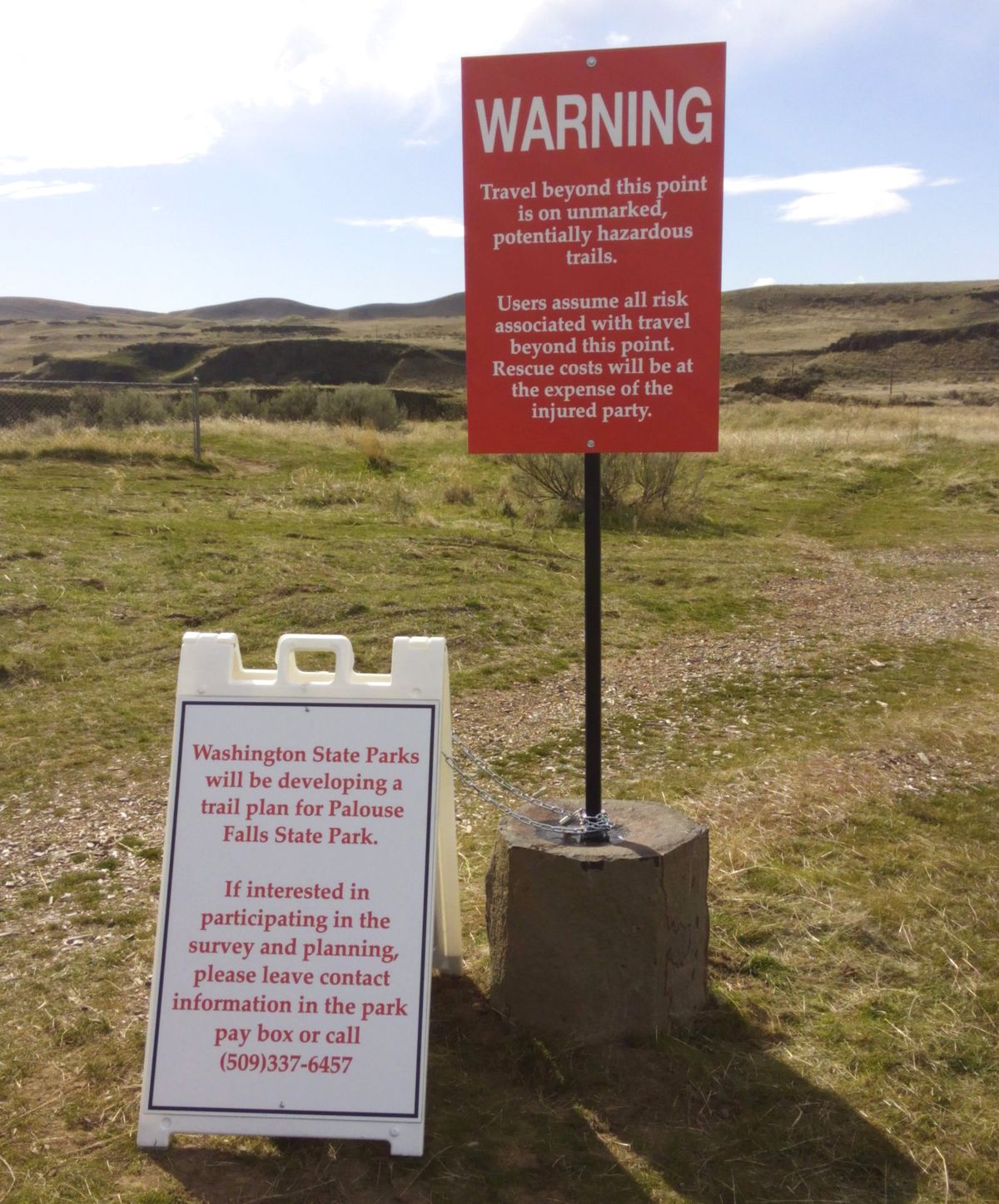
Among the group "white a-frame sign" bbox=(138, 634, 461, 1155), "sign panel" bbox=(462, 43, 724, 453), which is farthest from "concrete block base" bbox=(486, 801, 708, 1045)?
"sign panel" bbox=(462, 43, 724, 453)

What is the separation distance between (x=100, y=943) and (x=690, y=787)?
2.73m

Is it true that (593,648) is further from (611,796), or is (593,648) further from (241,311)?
(241,311)

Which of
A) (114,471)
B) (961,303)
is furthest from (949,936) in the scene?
(961,303)

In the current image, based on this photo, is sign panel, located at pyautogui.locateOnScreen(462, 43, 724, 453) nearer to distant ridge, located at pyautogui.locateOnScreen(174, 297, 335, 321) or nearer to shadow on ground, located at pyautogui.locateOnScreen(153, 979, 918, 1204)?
shadow on ground, located at pyautogui.locateOnScreen(153, 979, 918, 1204)

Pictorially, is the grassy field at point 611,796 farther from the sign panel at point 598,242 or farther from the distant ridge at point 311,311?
the distant ridge at point 311,311

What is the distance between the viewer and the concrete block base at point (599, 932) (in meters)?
3.00

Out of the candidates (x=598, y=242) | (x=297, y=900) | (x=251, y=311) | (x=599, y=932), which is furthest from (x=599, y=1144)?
(x=251, y=311)

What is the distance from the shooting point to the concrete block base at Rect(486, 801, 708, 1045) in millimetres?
3000

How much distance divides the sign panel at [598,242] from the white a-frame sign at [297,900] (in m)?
0.88

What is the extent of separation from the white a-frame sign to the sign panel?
88 cm

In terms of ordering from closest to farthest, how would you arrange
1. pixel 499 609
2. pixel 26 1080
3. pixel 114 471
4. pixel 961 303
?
pixel 26 1080
pixel 499 609
pixel 114 471
pixel 961 303

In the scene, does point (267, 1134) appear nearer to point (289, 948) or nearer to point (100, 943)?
point (289, 948)

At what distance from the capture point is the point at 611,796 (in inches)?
203

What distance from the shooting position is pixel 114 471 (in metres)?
14.5
